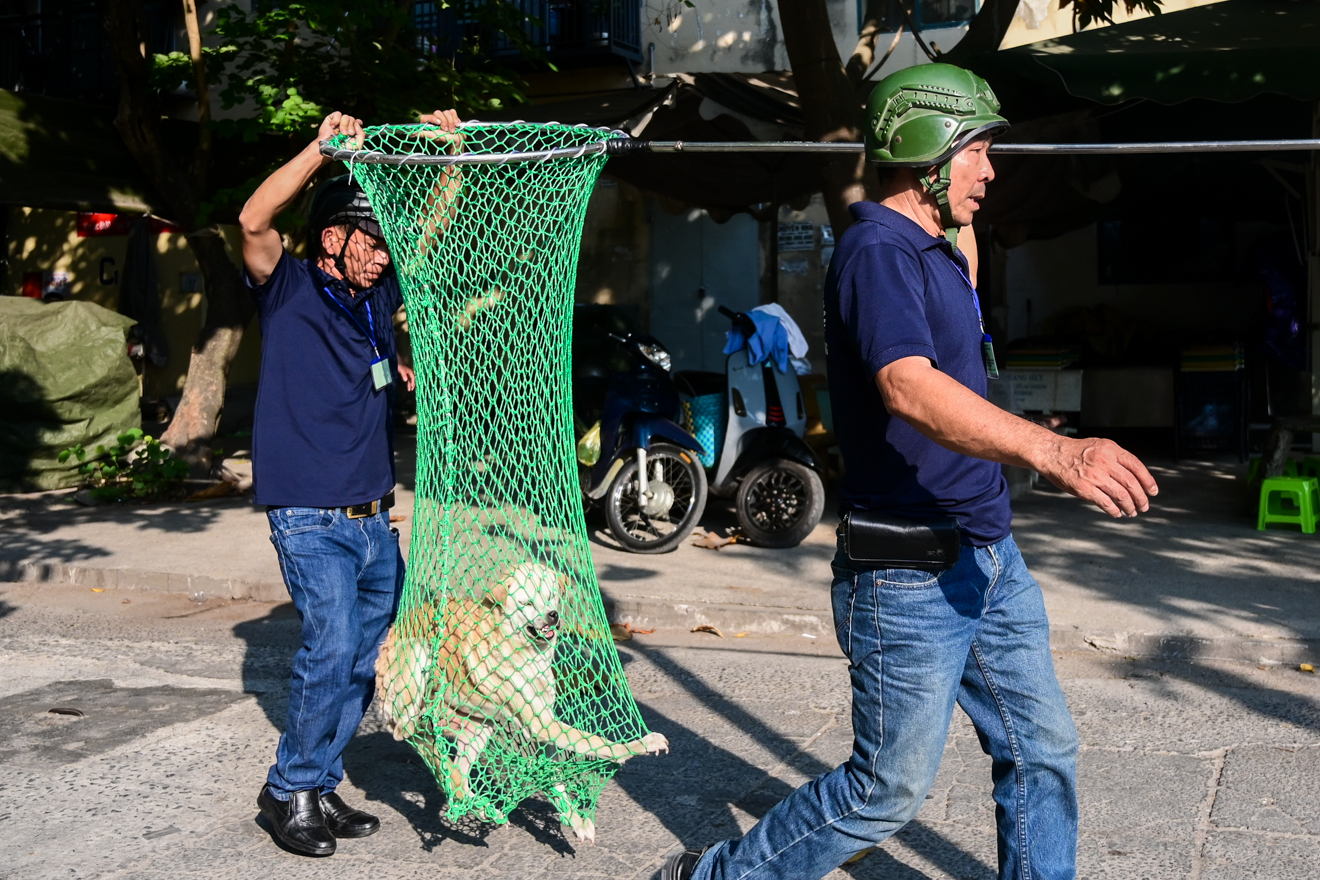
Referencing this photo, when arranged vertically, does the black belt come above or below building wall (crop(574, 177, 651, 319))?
below

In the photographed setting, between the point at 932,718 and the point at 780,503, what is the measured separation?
5.47 meters

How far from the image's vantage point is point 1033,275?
49.5 ft

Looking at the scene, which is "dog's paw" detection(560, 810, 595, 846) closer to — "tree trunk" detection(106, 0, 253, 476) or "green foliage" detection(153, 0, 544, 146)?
"green foliage" detection(153, 0, 544, 146)

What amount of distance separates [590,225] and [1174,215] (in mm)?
7969

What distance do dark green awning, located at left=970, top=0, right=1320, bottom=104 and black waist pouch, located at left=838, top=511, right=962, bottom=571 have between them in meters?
5.95

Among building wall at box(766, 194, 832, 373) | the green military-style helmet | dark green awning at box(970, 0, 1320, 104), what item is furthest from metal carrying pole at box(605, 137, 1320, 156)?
building wall at box(766, 194, 832, 373)

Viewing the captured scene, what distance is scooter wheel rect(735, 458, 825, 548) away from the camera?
7.93 meters

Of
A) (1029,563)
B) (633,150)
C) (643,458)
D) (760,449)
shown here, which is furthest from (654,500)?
(633,150)

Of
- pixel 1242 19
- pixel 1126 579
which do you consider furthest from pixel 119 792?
pixel 1242 19

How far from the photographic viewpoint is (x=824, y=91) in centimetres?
824

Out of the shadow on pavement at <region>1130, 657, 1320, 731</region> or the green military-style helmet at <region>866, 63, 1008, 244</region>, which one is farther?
the shadow on pavement at <region>1130, 657, 1320, 731</region>

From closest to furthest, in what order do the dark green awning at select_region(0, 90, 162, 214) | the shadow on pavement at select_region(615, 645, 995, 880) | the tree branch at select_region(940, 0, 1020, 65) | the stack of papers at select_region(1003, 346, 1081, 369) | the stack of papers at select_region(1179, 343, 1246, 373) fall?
the shadow on pavement at select_region(615, 645, 995, 880) → the tree branch at select_region(940, 0, 1020, 65) → the dark green awning at select_region(0, 90, 162, 214) → the stack of papers at select_region(1179, 343, 1246, 373) → the stack of papers at select_region(1003, 346, 1081, 369)

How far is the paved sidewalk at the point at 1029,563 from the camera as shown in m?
5.98

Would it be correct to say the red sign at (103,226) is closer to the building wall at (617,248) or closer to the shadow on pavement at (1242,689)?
the building wall at (617,248)
